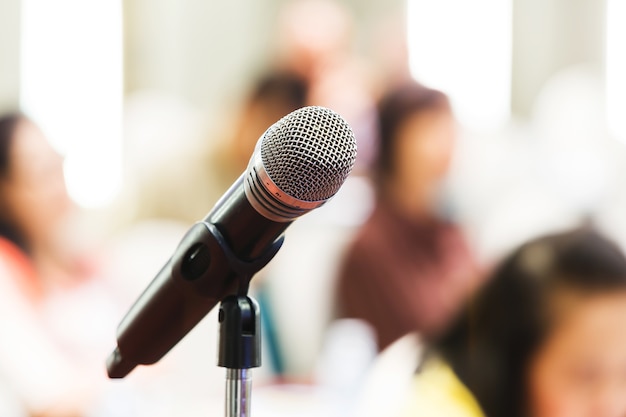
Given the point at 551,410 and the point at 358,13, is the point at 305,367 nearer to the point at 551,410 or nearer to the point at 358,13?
the point at 551,410

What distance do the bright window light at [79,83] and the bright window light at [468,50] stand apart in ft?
5.83

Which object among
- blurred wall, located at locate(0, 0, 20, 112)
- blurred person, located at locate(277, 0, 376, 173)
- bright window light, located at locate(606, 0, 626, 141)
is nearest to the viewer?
blurred person, located at locate(277, 0, 376, 173)

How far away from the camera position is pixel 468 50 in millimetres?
4855

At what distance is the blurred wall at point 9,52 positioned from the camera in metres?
3.77

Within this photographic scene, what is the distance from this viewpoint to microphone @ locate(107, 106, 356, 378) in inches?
28.1

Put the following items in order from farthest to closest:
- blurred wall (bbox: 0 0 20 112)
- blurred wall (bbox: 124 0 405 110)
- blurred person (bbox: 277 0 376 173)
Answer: blurred wall (bbox: 124 0 405 110)
blurred wall (bbox: 0 0 20 112)
blurred person (bbox: 277 0 376 173)

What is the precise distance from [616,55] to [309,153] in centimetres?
444

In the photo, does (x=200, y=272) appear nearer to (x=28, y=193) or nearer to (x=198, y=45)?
(x=28, y=193)

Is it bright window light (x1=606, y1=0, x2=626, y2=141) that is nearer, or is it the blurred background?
the blurred background

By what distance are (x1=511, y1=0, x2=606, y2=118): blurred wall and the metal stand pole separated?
14.1 ft

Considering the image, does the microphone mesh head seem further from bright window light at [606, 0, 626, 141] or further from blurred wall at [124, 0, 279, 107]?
bright window light at [606, 0, 626, 141]

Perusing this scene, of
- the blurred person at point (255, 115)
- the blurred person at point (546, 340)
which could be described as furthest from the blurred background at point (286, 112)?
the blurred person at point (546, 340)

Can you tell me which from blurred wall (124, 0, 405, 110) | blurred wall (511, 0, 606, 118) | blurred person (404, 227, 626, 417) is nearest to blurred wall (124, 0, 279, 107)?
blurred wall (124, 0, 405, 110)

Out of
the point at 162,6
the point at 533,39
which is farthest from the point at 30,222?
the point at 533,39
